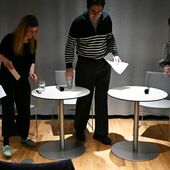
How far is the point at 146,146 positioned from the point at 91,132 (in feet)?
2.63

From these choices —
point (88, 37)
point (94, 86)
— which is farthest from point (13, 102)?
point (88, 37)

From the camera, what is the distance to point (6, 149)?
10.6ft

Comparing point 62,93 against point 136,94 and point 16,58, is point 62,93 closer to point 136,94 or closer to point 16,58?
point 16,58

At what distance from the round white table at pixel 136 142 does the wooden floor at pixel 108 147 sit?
0.08 metres

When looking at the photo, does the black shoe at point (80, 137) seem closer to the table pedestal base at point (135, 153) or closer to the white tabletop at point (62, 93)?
the table pedestal base at point (135, 153)

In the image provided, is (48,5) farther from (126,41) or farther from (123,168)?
(123,168)

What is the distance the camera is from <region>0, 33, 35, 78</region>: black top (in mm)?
3061

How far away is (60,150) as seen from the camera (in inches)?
131

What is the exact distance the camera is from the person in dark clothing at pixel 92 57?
3283 millimetres

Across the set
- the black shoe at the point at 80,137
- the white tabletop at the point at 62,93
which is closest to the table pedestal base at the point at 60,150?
the black shoe at the point at 80,137

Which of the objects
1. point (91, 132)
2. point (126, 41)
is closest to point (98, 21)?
point (126, 41)

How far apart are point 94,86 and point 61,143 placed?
2.41 ft

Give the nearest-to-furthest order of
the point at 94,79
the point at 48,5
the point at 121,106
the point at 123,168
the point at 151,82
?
the point at 123,168 < the point at 94,79 < the point at 151,82 < the point at 48,5 < the point at 121,106

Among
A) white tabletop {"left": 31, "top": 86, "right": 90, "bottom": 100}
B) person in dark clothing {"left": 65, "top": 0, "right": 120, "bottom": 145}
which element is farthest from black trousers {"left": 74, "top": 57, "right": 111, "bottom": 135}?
white tabletop {"left": 31, "top": 86, "right": 90, "bottom": 100}
